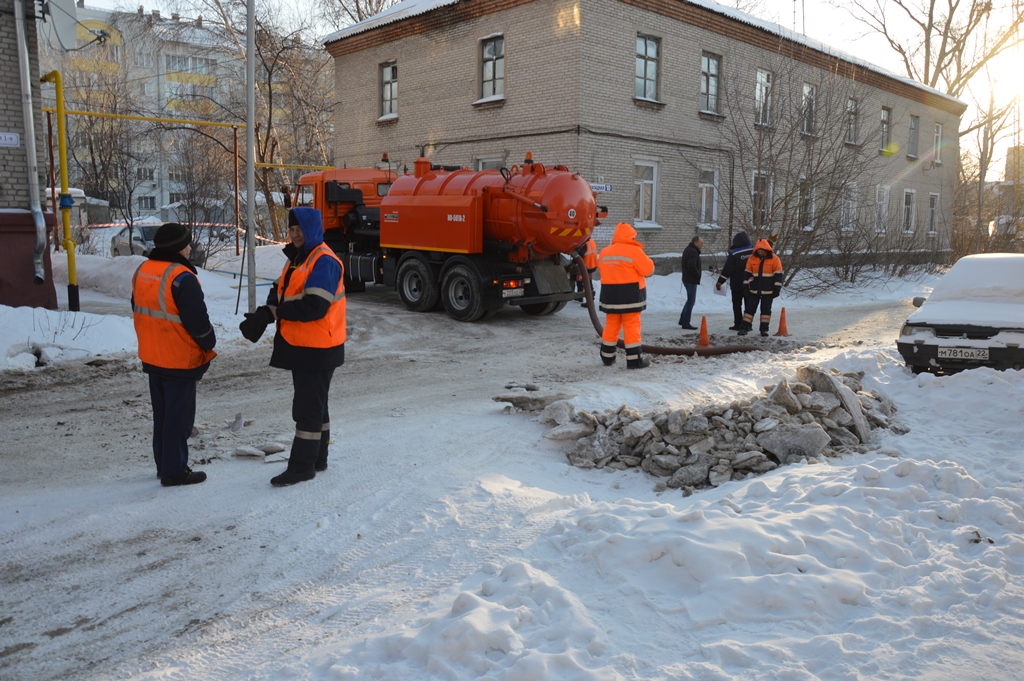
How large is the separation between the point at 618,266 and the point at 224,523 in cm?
603

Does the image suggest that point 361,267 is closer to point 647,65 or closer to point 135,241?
point 647,65

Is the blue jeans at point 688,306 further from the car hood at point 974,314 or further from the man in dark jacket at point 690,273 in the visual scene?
the car hood at point 974,314

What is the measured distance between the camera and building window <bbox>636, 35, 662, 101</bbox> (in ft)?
65.9

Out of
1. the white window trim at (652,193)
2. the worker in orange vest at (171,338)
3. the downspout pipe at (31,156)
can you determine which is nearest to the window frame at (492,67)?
the white window trim at (652,193)

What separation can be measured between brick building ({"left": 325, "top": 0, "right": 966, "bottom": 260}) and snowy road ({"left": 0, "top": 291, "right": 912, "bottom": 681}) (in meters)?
11.7

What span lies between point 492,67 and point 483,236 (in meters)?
9.16

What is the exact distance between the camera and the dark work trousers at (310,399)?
507 centimetres

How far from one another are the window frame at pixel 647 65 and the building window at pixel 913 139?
1633cm

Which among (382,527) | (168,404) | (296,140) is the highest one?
(296,140)

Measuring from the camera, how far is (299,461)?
521 cm

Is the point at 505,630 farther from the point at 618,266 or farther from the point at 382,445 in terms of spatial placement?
the point at 618,266

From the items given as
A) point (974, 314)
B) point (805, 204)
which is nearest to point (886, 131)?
point (805, 204)

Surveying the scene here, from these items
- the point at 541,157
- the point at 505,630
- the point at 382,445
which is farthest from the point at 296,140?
the point at 505,630

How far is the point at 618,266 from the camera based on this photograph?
31.1 ft
